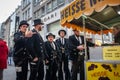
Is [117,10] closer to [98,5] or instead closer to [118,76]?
[98,5]

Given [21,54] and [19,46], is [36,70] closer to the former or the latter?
[21,54]

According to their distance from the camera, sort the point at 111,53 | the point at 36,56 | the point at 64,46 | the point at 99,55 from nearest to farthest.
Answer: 1. the point at 111,53
2. the point at 99,55
3. the point at 36,56
4. the point at 64,46

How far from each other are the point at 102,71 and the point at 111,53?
16.8 inches

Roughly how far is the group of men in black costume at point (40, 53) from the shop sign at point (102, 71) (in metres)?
1.58

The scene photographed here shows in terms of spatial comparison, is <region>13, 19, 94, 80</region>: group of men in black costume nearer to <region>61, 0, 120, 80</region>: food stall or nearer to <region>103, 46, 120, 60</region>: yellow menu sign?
<region>61, 0, 120, 80</region>: food stall

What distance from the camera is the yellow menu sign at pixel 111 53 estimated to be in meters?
4.93

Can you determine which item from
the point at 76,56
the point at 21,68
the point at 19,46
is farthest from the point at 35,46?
the point at 76,56

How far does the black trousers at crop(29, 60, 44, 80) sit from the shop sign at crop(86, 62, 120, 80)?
152 centimetres

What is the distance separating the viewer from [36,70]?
6.25m

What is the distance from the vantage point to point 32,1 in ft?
115

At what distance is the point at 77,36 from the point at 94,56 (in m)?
2.41

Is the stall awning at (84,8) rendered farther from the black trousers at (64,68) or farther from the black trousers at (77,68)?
the black trousers at (64,68)

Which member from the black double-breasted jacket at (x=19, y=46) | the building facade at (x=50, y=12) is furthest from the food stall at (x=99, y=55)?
the building facade at (x=50, y=12)

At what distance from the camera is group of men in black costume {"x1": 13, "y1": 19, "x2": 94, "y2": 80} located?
599 cm
